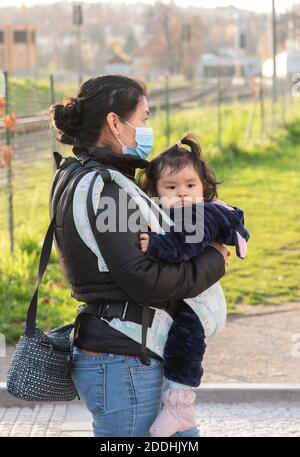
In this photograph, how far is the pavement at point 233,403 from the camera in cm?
530

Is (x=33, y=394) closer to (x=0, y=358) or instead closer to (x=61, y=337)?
(x=61, y=337)

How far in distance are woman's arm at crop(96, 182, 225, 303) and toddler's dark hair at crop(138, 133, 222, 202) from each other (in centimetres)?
39

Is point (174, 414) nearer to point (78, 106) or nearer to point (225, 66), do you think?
point (78, 106)

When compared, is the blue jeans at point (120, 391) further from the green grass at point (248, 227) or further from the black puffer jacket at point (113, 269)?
the green grass at point (248, 227)

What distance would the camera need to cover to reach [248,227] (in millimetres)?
13148

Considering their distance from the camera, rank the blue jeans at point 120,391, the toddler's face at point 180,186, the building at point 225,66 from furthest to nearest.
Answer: the building at point 225,66 < the toddler's face at point 180,186 < the blue jeans at point 120,391

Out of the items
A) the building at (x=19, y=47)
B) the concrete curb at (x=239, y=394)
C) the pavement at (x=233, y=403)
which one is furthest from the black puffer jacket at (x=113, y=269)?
the building at (x=19, y=47)

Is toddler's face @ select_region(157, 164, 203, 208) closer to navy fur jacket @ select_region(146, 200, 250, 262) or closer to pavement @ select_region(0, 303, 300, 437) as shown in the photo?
navy fur jacket @ select_region(146, 200, 250, 262)

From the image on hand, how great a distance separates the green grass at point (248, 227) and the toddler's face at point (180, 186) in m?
4.12

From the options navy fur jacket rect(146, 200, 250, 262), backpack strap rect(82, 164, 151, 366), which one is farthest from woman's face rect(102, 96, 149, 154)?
navy fur jacket rect(146, 200, 250, 262)

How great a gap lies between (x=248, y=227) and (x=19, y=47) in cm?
6257

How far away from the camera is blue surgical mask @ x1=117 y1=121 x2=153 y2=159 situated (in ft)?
10.4

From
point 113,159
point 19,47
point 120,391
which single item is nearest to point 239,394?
point 120,391
